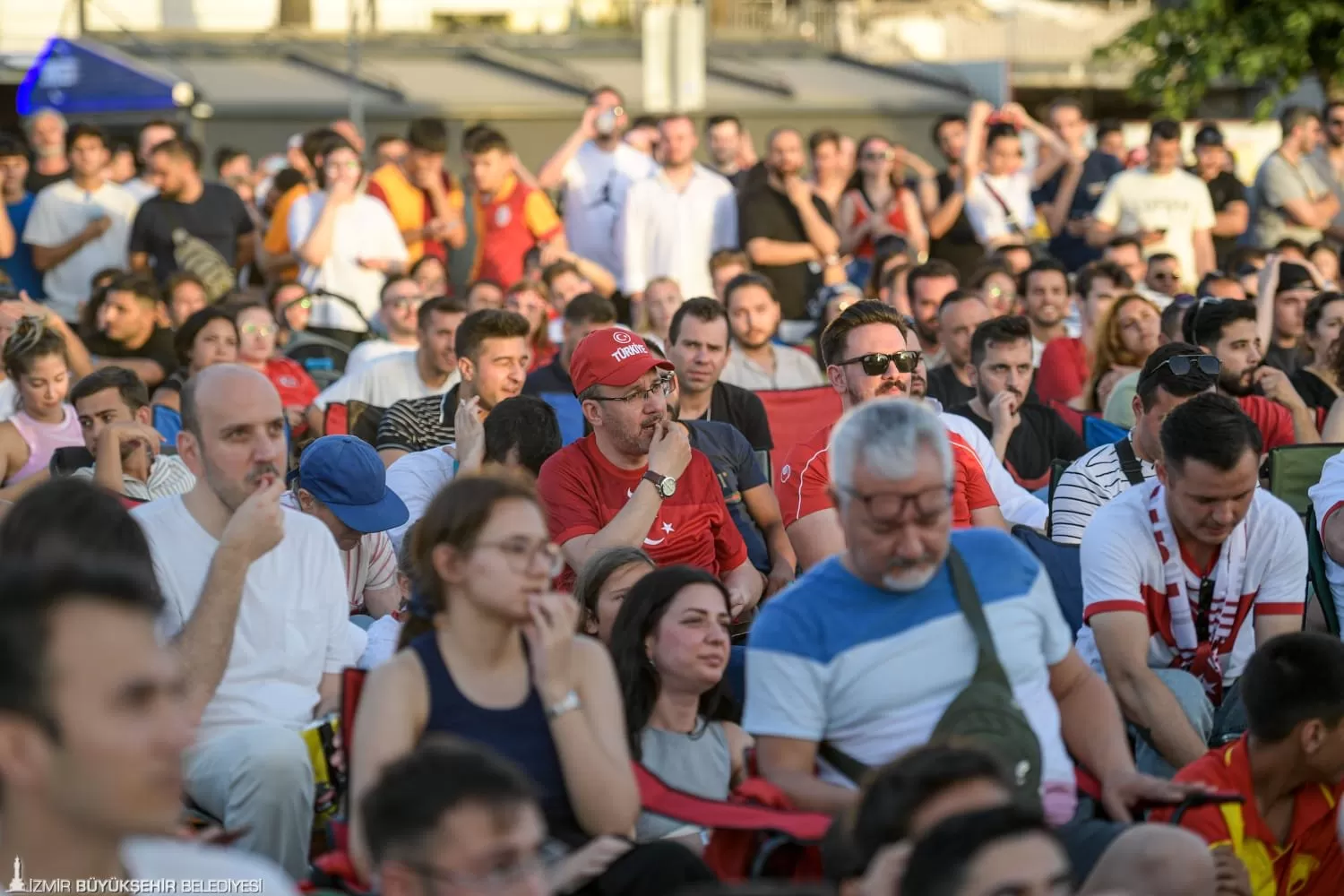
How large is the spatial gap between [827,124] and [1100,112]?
8.47m

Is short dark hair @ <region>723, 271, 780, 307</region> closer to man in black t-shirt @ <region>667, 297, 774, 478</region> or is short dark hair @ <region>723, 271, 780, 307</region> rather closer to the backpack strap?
man in black t-shirt @ <region>667, 297, 774, 478</region>

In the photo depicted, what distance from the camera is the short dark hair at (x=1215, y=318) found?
26.0ft

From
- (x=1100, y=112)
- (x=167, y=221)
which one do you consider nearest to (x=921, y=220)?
(x=167, y=221)

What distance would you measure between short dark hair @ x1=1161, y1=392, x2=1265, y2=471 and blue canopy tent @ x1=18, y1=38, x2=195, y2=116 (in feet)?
49.3

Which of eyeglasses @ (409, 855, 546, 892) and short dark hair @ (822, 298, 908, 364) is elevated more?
short dark hair @ (822, 298, 908, 364)

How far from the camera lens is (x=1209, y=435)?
4.93 meters

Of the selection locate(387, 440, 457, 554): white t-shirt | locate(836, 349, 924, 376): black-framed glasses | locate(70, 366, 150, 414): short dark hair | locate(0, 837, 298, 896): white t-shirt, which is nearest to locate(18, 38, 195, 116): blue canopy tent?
locate(70, 366, 150, 414): short dark hair

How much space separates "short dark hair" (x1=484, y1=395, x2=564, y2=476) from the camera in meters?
6.64

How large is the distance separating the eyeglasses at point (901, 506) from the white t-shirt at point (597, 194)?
8920 millimetres

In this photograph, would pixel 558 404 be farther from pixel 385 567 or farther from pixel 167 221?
pixel 167 221

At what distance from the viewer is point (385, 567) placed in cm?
635

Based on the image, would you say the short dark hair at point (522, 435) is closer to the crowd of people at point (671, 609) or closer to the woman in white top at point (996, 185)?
the crowd of people at point (671, 609)

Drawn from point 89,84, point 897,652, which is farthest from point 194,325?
point 89,84

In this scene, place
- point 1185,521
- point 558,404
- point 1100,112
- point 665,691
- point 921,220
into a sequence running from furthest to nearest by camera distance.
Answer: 1. point 1100,112
2. point 921,220
3. point 558,404
4. point 1185,521
5. point 665,691
